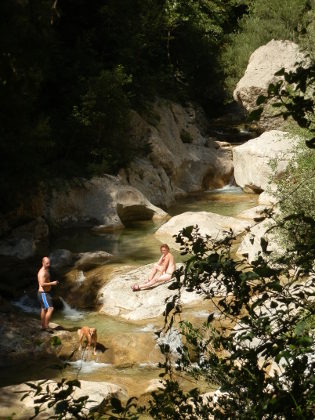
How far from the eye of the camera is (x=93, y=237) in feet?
63.6

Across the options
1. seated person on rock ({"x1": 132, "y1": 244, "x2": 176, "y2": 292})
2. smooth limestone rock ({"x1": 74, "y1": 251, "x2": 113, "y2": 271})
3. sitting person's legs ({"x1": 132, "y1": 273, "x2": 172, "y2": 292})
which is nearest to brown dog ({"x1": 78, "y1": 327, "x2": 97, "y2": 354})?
sitting person's legs ({"x1": 132, "y1": 273, "x2": 172, "y2": 292})

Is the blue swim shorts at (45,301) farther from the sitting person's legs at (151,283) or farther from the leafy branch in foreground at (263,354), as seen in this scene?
the leafy branch in foreground at (263,354)

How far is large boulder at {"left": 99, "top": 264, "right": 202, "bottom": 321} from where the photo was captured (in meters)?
12.8

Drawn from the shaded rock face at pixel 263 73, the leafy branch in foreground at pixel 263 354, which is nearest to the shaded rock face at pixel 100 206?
the shaded rock face at pixel 263 73

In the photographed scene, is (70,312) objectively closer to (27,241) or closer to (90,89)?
(27,241)

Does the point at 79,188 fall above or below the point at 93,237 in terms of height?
above

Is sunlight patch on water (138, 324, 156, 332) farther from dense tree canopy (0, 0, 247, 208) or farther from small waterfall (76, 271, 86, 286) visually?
dense tree canopy (0, 0, 247, 208)

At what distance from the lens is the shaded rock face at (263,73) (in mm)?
29234

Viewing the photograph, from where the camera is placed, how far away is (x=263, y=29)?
114 ft

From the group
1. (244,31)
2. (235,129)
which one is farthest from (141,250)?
(244,31)

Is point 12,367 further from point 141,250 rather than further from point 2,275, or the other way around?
point 141,250

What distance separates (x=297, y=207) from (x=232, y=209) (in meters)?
11.7

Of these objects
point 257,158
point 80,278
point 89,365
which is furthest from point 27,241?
point 257,158

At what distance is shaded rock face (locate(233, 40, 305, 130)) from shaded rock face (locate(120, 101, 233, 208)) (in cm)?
256
